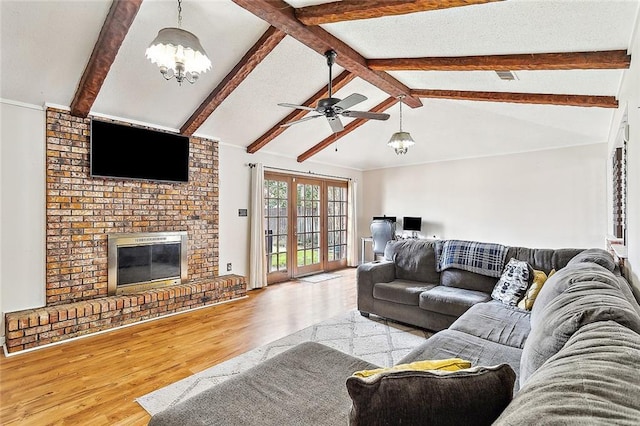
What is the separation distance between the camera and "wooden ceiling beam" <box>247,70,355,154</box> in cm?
420

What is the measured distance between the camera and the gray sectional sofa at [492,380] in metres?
0.70

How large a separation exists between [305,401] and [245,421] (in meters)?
0.27

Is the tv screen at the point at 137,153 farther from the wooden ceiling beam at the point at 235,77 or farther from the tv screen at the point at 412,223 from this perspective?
the tv screen at the point at 412,223

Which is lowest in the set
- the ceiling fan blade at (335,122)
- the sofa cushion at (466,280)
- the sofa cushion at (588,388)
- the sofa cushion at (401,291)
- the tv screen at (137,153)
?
the sofa cushion at (401,291)

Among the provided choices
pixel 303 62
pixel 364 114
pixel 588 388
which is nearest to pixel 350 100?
pixel 364 114

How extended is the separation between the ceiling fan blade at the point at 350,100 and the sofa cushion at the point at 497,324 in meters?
2.05

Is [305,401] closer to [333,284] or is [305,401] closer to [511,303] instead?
[511,303]

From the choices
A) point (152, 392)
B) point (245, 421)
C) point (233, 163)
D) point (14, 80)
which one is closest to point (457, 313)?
point (245, 421)

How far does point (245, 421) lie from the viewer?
4.41 feet

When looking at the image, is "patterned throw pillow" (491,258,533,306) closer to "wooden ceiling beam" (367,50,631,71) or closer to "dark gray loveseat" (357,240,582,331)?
"dark gray loveseat" (357,240,582,331)

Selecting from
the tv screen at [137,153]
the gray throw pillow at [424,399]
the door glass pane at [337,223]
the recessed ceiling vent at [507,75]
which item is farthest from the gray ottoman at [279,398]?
the door glass pane at [337,223]

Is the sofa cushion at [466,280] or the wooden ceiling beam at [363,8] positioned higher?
the wooden ceiling beam at [363,8]

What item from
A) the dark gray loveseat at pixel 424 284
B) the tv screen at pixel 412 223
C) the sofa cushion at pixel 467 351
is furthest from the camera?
the tv screen at pixel 412 223

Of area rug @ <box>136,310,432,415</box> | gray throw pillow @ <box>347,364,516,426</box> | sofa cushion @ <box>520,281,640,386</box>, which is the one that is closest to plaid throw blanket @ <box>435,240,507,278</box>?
area rug @ <box>136,310,432,415</box>
